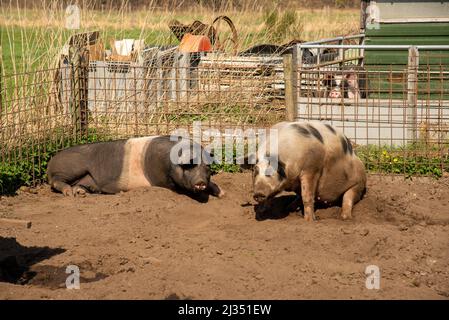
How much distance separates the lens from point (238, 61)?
1077 centimetres

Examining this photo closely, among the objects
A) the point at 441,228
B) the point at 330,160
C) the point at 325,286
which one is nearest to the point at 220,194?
the point at 330,160

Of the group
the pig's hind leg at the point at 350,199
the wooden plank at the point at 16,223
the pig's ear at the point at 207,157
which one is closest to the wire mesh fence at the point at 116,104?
the pig's ear at the point at 207,157

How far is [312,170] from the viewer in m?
7.13

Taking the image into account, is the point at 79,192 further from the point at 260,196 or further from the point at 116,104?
the point at 260,196

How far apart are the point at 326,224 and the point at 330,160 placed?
2.04ft

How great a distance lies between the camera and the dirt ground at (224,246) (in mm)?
5234

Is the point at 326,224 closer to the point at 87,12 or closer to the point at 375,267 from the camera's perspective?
the point at 375,267

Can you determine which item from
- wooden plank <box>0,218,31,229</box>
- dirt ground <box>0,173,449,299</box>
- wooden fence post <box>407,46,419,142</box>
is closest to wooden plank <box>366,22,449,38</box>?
wooden fence post <box>407,46,419,142</box>

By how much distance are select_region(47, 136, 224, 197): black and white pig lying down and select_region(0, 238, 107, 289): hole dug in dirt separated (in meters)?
2.22

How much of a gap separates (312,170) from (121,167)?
2550 mm

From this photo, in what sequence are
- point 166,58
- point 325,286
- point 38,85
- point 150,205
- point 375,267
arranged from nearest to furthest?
point 325,286 → point 375,267 → point 150,205 → point 38,85 → point 166,58

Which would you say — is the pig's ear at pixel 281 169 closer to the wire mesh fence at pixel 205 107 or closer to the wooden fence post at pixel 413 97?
the wire mesh fence at pixel 205 107

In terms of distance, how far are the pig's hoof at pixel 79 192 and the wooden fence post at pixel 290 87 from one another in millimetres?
2622

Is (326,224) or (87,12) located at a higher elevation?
(87,12)
